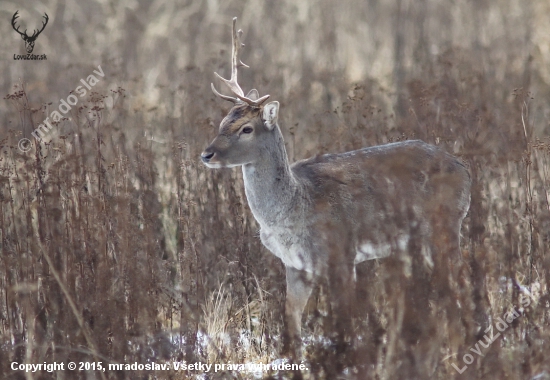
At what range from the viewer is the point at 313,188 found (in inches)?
271

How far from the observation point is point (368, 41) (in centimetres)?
1436

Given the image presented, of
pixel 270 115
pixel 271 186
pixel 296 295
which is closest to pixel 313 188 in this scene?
pixel 271 186

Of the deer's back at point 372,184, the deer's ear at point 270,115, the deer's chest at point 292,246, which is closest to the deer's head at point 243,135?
the deer's ear at point 270,115

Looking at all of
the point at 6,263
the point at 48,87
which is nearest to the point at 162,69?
the point at 48,87

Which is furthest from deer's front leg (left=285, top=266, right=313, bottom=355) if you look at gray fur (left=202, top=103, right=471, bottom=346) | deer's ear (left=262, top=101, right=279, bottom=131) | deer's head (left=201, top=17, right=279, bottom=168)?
deer's ear (left=262, top=101, right=279, bottom=131)

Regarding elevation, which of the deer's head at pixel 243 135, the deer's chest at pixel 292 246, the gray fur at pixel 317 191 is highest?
the deer's head at pixel 243 135

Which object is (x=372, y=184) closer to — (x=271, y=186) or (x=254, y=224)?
(x=271, y=186)

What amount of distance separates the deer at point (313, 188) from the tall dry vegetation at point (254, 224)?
Result: 0.79 feet

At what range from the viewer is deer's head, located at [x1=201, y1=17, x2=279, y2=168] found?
21.5 ft

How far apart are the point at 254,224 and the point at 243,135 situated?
165 cm

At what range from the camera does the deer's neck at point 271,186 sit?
6.67 m

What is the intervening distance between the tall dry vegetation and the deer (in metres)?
0.24

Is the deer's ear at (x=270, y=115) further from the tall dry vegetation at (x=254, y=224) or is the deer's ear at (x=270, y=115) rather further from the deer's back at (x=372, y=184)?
the tall dry vegetation at (x=254, y=224)

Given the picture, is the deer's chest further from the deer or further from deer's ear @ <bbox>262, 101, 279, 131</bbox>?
deer's ear @ <bbox>262, 101, 279, 131</bbox>
